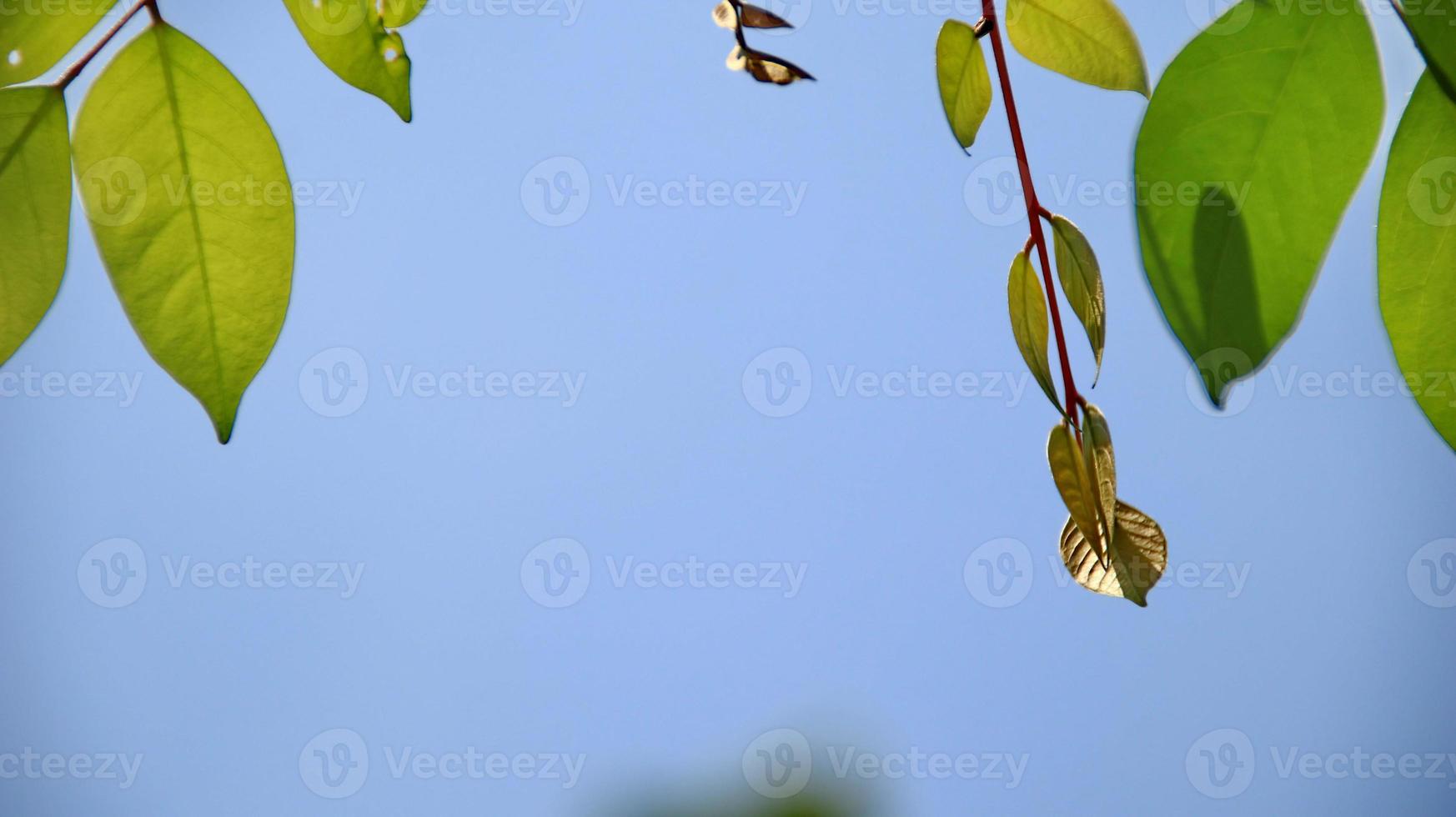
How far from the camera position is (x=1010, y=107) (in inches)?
6.1

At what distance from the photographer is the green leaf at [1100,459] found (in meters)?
0.15

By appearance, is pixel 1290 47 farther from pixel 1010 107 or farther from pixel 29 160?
pixel 29 160

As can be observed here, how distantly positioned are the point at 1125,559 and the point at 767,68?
12cm

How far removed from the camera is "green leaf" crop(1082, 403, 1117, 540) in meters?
0.15

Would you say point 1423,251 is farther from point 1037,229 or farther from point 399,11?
point 399,11

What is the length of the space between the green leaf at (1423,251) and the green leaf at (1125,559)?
4cm


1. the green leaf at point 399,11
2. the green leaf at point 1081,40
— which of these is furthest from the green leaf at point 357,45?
the green leaf at point 1081,40

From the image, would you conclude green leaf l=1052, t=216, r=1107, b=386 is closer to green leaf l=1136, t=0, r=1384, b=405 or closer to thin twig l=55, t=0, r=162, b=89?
green leaf l=1136, t=0, r=1384, b=405

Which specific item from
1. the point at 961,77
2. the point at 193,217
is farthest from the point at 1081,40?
the point at 193,217

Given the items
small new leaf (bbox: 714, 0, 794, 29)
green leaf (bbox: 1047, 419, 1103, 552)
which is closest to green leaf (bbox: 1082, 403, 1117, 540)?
green leaf (bbox: 1047, 419, 1103, 552)

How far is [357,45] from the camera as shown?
6.2 inches

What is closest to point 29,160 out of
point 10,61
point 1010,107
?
point 10,61

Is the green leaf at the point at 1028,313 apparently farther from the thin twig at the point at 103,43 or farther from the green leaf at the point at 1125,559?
the thin twig at the point at 103,43

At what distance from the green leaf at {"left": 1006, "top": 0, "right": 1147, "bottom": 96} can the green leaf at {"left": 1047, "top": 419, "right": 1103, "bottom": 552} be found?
57 millimetres
